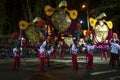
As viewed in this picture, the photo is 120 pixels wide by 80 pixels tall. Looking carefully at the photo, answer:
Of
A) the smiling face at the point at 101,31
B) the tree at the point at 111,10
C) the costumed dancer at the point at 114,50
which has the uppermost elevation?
the tree at the point at 111,10

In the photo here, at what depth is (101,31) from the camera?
87.4 feet

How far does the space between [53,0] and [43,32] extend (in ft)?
89.4

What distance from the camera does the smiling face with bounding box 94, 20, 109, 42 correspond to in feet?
86.3

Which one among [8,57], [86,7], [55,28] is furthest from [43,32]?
[86,7]

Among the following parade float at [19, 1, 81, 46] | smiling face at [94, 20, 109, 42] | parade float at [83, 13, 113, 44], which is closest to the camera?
parade float at [19, 1, 81, 46]

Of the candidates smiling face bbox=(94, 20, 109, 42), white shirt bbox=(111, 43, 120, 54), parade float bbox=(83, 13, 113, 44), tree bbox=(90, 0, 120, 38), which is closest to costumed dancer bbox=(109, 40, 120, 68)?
white shirt bbox=(111, 43, 120, 54)

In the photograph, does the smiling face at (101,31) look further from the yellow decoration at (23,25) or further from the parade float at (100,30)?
the yellow decoration at (23,25)

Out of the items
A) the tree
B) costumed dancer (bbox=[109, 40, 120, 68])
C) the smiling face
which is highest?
the tree

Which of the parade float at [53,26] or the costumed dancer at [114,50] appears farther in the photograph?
the parade float at [53,26]

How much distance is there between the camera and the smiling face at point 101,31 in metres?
26.3

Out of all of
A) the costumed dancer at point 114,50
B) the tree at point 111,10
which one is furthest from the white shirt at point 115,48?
the tree at point 111,10

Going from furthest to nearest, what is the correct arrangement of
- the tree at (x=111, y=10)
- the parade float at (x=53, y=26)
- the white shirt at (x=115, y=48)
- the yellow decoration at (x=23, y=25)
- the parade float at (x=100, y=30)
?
the tree at (x=111, y=10) → the parade float at (x=100, y=30) → the yellow decoration at (x=23, y=25) → the parade float at (x=53, y=26) → the white shirt at (x=115, y=48)

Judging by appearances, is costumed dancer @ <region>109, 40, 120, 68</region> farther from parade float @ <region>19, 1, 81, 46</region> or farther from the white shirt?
parade float @ <region>19, 1, 81, 46</region>

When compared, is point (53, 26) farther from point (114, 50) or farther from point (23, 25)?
point (114, 50)
